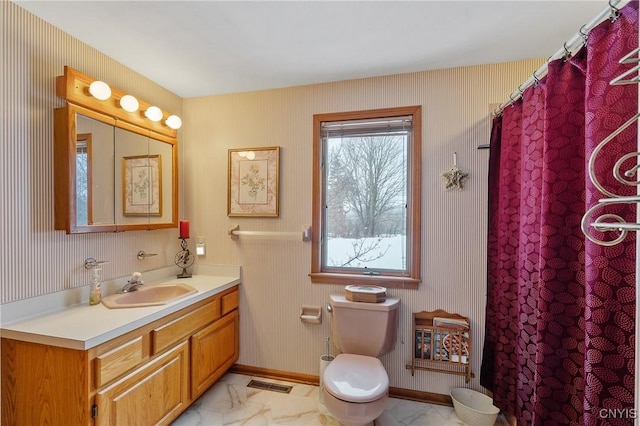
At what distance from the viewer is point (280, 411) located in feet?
6.62

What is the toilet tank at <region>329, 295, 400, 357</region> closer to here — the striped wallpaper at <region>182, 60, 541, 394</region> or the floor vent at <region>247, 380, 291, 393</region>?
the striped wallpaper at <region>182, 60, 541, 394</region>

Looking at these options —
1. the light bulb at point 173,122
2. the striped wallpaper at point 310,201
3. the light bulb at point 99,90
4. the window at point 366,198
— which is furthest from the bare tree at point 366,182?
the light bulb at point 99,90

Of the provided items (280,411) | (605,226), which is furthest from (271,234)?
(605,226)

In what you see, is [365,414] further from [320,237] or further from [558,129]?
[558,129]

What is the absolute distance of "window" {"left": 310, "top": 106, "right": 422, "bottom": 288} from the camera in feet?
7.28

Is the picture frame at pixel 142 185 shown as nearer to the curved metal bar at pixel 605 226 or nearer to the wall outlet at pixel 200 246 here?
the wall outlet at pixel 200 246

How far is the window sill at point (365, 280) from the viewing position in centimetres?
217

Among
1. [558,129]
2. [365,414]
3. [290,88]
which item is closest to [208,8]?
[290,88]

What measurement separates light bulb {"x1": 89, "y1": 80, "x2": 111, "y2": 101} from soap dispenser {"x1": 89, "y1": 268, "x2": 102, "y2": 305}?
1.03 metres

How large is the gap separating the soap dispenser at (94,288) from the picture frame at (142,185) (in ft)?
1.37

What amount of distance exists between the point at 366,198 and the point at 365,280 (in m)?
0.62

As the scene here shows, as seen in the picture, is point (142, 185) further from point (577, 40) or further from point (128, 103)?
point (577, 40)

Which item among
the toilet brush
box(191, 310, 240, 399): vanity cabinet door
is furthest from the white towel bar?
the toilet brush

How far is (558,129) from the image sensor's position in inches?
48.4
